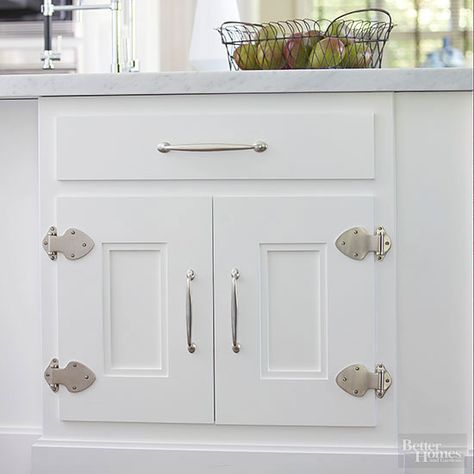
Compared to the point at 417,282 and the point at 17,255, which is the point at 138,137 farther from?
the point at 417,282

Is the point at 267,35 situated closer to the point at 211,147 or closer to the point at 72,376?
the point at 211,147

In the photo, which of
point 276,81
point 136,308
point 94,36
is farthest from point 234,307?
point 94,36

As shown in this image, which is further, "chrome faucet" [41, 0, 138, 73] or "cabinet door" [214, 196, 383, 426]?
"chrome faucet" [41, 0, 138, 73]

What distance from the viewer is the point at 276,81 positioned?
1.33m

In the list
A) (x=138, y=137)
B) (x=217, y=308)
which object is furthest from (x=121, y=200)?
(x=217, y=308)

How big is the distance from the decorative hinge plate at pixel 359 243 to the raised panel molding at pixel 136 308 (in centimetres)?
30

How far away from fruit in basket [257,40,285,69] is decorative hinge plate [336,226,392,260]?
1.22 feet

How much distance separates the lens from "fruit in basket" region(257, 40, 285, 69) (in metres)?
1.50

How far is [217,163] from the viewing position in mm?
1355

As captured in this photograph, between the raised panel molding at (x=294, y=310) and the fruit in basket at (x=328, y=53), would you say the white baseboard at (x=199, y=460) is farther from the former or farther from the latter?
the fruit in basket at (x=328, y=53)

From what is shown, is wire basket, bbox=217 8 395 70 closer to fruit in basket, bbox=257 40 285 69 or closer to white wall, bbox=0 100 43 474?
fruit in basket, bbox=257 40 285 69

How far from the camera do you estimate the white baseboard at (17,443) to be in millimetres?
1548

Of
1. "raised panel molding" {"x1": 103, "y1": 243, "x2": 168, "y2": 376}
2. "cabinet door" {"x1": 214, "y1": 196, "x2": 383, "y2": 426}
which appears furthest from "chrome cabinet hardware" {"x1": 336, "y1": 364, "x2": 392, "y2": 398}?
"raised panel molding" {"x1": 103, "y1": 243, "x2": 168, "y2": 376}

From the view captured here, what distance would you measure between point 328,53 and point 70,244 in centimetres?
56
